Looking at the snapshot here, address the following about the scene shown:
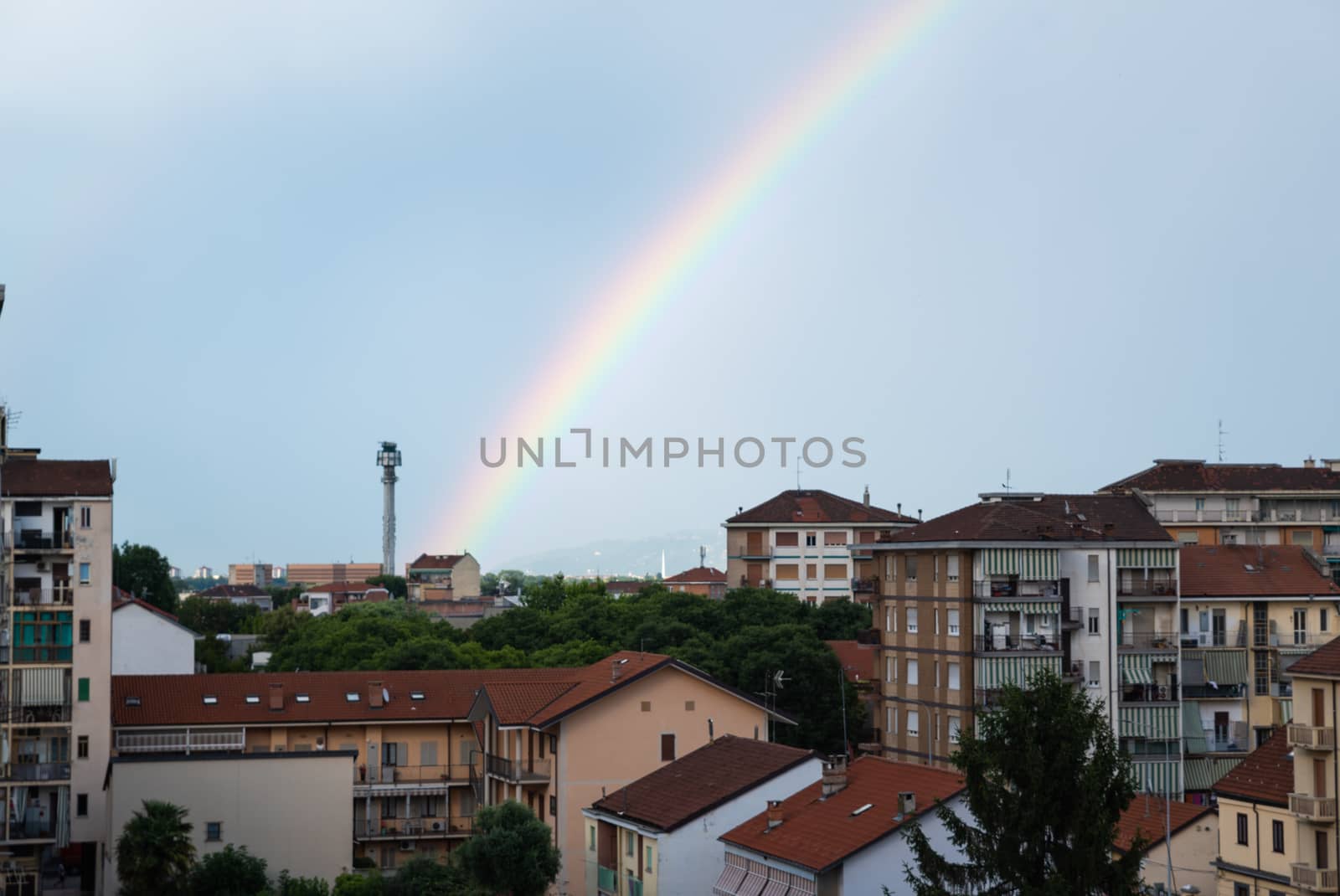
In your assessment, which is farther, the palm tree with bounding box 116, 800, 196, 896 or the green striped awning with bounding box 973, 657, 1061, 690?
the green striped awning with bounding box 973, 657, 1061, 690

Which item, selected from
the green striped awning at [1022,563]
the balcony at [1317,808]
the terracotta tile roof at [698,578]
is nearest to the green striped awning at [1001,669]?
the green striped awning at [1022,563]

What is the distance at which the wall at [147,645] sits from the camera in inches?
3300

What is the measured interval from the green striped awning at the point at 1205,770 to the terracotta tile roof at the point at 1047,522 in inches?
330

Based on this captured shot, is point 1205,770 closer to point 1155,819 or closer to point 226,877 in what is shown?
point 1155,819

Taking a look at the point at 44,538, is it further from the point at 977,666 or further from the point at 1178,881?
the point at 1178,881

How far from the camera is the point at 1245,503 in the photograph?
3563 inches

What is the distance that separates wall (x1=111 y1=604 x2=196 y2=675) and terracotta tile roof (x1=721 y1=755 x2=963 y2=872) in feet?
166

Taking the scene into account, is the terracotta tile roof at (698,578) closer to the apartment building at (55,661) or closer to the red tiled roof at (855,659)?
the red tiled roof at (855,659)

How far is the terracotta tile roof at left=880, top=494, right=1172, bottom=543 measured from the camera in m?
60.2

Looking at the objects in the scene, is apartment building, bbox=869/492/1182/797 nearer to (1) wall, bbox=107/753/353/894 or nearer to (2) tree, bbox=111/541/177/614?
(1) wall, bbox=107/753/353/894

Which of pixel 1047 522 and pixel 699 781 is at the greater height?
pixel 1047 522

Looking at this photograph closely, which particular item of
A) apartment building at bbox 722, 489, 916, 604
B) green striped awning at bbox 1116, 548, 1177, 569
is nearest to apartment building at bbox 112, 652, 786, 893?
green striped awning at bbox 1116, 548, 1177, 569

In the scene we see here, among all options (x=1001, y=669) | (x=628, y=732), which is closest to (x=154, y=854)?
(x=628, y=732)

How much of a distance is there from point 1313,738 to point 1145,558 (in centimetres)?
2579
